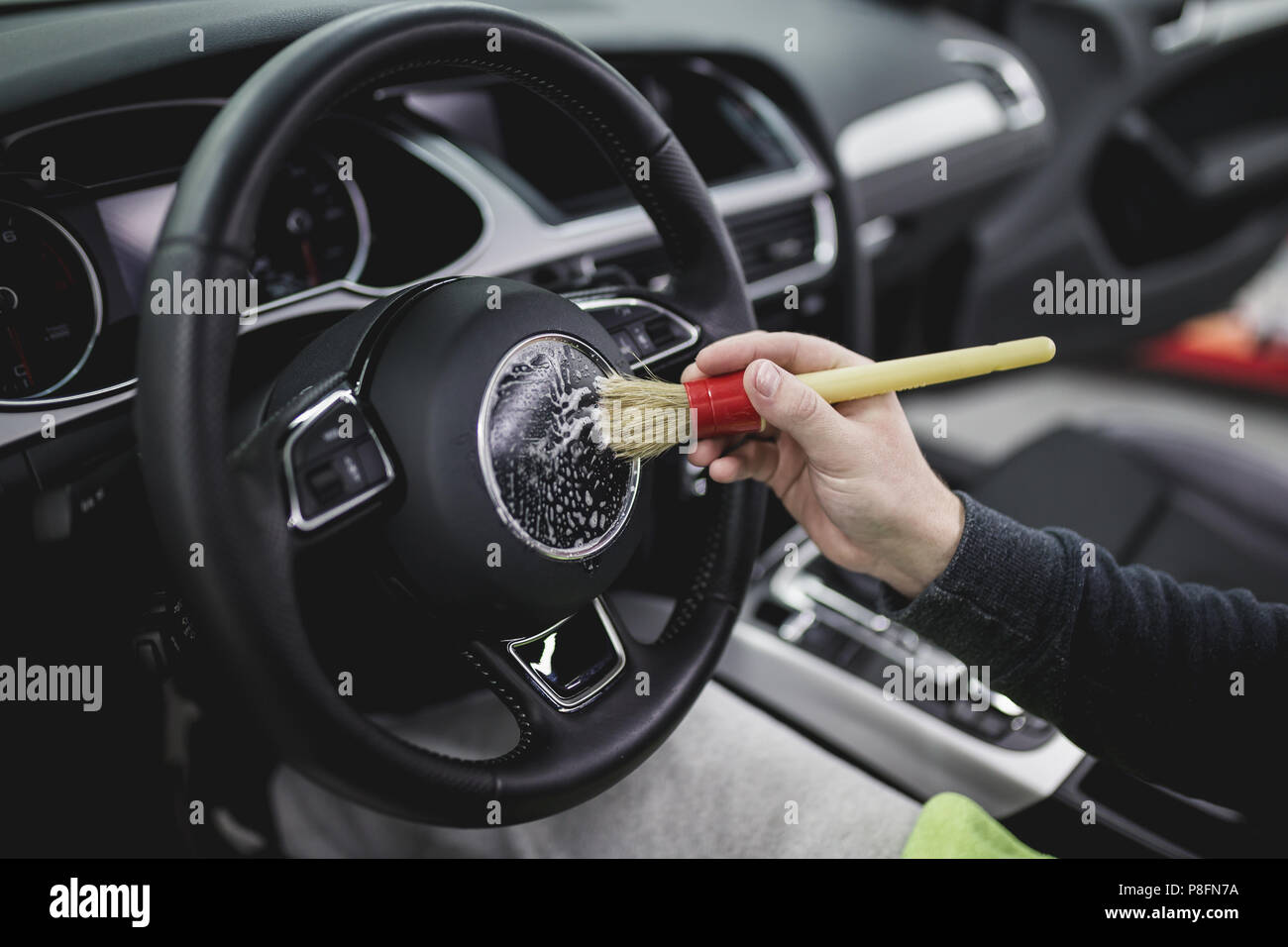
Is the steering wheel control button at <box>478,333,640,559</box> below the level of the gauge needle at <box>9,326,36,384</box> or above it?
below

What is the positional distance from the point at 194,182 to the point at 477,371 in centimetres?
18

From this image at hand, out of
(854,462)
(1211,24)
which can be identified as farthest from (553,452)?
(1211,24)

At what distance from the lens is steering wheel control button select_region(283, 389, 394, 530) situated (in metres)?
0.54

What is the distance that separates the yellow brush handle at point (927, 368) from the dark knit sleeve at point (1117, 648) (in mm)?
136

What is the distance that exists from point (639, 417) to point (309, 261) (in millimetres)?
389

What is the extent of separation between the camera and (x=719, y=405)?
64cm

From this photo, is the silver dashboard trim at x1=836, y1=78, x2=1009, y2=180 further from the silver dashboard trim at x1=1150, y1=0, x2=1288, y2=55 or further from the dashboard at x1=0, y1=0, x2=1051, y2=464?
the silver dashboard trim at x1=1150, y1=0, x2=1288, y2=55

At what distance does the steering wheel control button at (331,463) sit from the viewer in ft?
1.76

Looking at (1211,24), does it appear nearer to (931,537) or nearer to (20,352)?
(931,537)

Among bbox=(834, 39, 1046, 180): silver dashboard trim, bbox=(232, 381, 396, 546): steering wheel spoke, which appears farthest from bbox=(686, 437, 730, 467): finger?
bbox=(834, 39, 1046, 180): silver dashboard trim

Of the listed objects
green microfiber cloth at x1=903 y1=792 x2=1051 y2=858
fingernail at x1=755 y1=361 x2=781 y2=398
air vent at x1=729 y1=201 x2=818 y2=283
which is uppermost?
air vent at x1=729 y1=201 x2=818 y2=283
